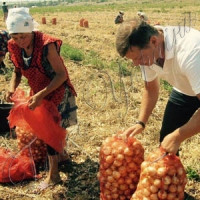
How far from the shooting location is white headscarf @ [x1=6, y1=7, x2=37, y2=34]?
2441mm

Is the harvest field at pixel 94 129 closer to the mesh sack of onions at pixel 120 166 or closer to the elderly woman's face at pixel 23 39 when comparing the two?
the mesh sack of onions at pixel 120 166

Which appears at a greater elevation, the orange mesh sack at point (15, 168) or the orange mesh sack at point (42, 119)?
the orange mesh sack at point (42, 119)

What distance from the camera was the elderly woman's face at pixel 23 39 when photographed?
8.18 feet

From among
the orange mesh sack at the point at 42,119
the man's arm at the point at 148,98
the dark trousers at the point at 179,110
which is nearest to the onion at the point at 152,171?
the man's arm at the point at 148,98

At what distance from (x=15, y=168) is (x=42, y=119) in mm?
637

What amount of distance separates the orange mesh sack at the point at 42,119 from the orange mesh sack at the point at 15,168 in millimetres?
412

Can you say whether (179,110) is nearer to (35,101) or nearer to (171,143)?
(171,143)

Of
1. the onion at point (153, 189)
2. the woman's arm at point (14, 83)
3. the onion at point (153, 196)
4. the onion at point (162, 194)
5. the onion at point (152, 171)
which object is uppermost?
the woman's arm at point (14, 83)

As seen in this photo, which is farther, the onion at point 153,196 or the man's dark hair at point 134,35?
the onion at point 153,196

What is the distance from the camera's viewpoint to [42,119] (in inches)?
104

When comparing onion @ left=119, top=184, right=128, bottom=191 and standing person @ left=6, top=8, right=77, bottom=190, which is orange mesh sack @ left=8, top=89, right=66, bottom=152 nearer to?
standing person @ left=6, top=8, right=77, bottom=190

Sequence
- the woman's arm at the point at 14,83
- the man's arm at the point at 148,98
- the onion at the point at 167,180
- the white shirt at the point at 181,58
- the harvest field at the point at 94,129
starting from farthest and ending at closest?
the woman's arm at the point at 14,83 → the harvest field at the point at 94,129 → the man's arm at the point at 148,98 → the onion at the point at 167,180 → the white shirt at the point at 181,58

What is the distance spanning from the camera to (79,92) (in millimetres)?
5180

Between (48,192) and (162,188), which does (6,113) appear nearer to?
(48,192)
